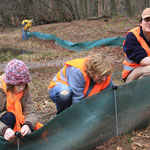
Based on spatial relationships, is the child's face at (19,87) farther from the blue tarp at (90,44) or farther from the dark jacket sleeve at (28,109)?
the blue tarp at (90,44)

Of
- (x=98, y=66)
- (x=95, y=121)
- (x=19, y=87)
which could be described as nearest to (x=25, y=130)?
(x=19, y=87)

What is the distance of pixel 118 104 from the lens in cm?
246

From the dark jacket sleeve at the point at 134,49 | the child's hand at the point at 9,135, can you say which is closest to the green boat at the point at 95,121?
the child's hand at the point at 9,135

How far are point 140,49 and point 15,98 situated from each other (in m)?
1.86

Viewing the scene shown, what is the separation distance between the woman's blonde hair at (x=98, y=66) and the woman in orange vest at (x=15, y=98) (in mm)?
651

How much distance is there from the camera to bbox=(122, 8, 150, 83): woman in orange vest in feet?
→ 10.4

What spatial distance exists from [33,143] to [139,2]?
2565cm

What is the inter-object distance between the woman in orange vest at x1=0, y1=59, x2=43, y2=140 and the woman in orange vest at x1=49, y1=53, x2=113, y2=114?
453 mm

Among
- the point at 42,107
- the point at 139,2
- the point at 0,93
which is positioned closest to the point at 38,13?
the point at 139,2

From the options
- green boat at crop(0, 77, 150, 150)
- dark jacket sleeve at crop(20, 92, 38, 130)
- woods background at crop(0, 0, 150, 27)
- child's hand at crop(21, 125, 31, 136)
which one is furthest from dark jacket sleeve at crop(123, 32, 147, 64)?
woods background at crop(0, 0, 150, 27)

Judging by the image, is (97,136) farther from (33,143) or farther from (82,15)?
(82,15)

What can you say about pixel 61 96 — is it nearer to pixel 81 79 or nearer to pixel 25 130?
pixel 81 79

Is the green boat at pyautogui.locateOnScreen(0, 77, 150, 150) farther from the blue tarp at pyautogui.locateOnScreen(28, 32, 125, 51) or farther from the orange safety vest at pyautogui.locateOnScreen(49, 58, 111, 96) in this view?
the blue tarp at pyautogui.locateOnScreen(28, 32, 125, 51)

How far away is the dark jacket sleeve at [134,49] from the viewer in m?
3.19
